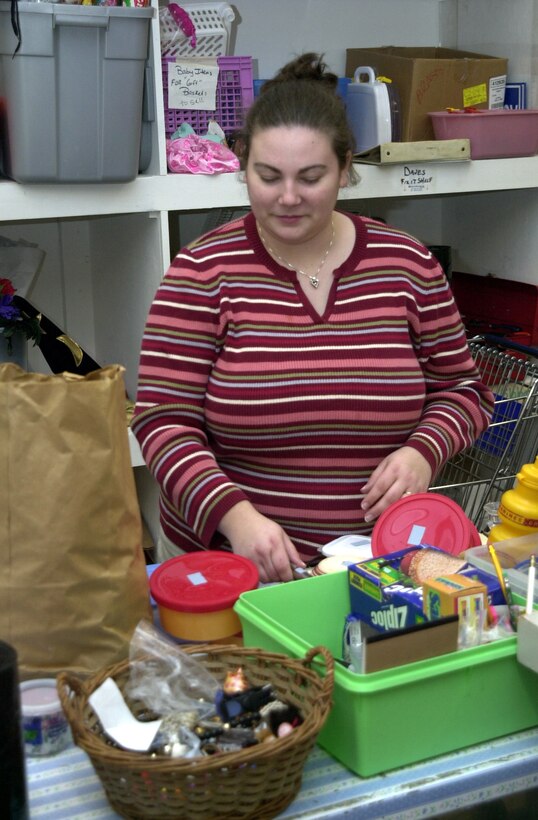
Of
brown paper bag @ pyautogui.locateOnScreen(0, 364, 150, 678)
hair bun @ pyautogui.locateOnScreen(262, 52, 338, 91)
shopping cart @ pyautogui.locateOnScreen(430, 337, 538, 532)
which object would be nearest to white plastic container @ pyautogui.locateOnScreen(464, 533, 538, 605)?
brown paper bag @ pyautogui.locateOnScreen(0, 364, 150, 678)

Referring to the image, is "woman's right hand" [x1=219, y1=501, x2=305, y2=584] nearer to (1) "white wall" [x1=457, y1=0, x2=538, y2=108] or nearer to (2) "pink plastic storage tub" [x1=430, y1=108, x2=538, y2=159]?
(2) "pink plastic storage tub" [x1=430, y1=108, x2=538, y2=159]

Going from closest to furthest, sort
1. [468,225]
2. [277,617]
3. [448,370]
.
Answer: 1. [277,617]
2. [448,370]
3. [468,225]

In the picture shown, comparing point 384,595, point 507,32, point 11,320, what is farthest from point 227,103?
point 384,595

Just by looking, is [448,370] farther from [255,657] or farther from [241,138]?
[255,657]

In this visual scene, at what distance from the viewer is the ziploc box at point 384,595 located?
3.40 feet

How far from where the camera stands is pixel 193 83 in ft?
7.43

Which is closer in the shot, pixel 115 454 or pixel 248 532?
pixel 115 454

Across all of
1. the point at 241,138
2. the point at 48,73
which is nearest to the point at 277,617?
the point at 241,138

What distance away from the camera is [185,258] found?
5.03 ft

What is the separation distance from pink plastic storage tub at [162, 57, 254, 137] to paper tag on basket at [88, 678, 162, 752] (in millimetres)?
1594

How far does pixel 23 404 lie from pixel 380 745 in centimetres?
46

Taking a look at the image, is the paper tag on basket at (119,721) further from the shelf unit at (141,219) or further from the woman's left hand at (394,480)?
→ the shelf unit at (141,219)

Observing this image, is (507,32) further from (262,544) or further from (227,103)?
(262,544)

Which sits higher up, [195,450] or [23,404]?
[23,404]
